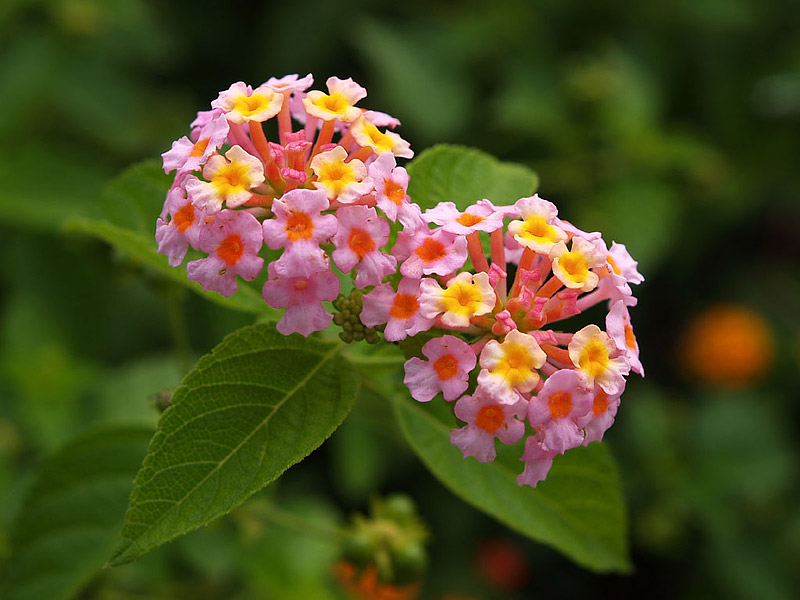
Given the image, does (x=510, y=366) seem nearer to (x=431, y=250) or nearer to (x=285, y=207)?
(x=431, y=250)

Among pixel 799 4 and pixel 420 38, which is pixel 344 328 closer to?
pixel 420 38

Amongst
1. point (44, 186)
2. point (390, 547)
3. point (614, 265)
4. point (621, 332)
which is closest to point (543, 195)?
point (390, 547)

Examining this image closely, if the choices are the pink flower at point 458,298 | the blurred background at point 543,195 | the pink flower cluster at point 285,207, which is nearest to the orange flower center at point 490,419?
the pink flower at point 458,298

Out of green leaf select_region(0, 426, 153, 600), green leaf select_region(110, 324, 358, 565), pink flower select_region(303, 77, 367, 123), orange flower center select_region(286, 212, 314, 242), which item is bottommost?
green leaf select_region(0, 426, 153, 600)

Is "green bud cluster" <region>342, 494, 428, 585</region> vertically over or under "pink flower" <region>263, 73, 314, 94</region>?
under

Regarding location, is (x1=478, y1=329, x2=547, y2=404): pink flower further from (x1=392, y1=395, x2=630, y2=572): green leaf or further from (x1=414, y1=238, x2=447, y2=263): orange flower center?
(x1=392, y1=395, x2=630, y2=572): green leaf

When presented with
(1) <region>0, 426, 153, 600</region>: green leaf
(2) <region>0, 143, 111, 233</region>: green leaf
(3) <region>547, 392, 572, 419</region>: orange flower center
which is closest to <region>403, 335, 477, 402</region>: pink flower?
(3) <region>547, 392, 572, 419</region>: orange flower center
